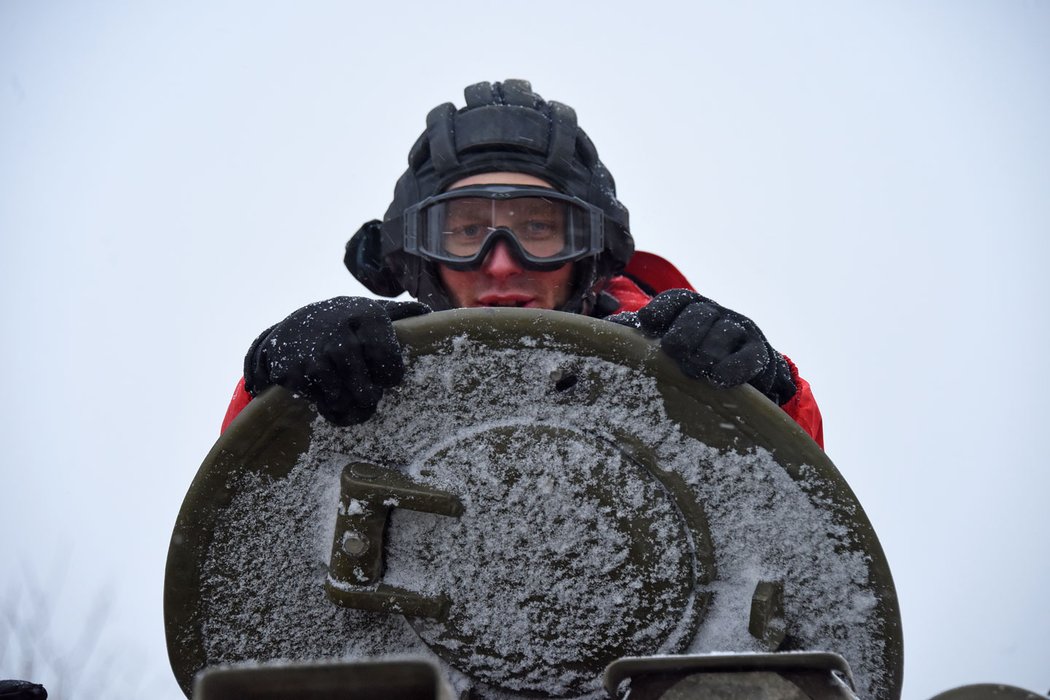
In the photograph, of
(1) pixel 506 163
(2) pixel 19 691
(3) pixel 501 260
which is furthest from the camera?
(1) pixel 506 163

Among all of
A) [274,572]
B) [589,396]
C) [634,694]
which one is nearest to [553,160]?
[589,396]

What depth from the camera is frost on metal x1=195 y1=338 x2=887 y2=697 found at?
5.55 ft

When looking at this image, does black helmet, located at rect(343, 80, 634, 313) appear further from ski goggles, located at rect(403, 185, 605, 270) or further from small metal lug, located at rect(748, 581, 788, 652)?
small metal lug, located at rect(748, 581, 788, 652)

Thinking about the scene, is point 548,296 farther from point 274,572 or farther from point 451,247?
point 274,572

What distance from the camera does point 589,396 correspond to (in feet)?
5.68

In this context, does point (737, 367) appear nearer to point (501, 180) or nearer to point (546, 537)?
point (546, 537)

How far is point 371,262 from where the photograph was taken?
Result: 4.11 meters

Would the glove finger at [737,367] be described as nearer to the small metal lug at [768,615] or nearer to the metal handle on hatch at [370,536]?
the small metal lug at [768,615]

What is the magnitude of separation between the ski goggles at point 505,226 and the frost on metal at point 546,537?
1541mm

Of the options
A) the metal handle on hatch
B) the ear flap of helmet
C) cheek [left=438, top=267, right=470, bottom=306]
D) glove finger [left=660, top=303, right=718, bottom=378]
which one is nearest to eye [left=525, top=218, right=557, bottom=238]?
cheek [left=438, top=267, right=470, bottom=306]

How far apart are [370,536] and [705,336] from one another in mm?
745

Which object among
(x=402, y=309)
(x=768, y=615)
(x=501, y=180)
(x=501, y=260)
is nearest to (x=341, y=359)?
(x=402, y=309)

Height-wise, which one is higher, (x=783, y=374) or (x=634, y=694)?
(x=783, y=374)

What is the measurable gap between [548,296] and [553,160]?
546 mm
